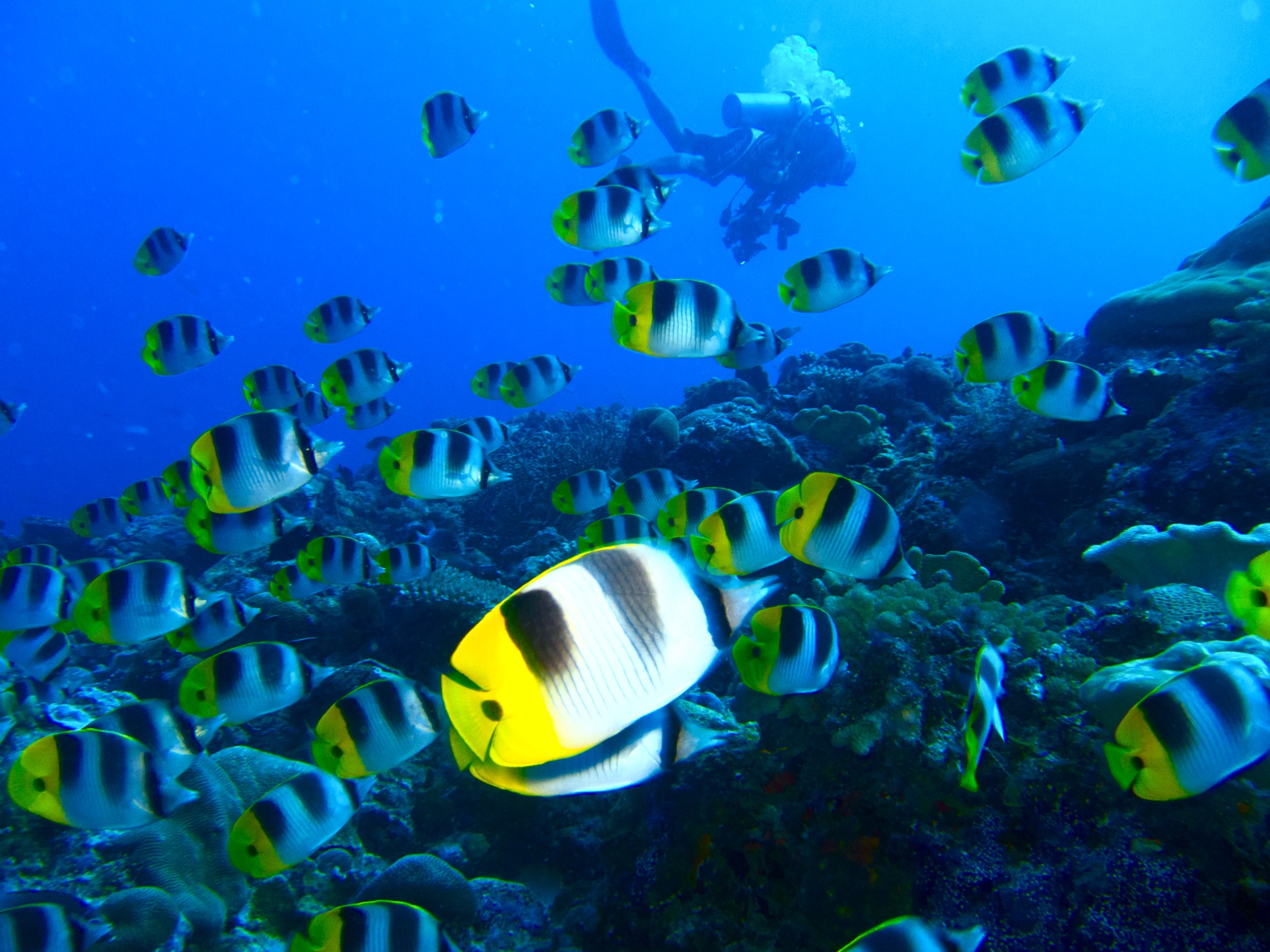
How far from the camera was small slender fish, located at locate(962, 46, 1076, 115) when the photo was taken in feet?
14.3

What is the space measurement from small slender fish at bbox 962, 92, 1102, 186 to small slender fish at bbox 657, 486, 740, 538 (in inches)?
111

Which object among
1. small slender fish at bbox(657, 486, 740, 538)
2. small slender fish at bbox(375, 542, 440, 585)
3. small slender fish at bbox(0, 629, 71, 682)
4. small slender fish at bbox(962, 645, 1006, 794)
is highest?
small slender fish at bbox(0, 629, 71, 682)

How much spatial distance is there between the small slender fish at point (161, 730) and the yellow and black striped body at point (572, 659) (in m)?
3.66

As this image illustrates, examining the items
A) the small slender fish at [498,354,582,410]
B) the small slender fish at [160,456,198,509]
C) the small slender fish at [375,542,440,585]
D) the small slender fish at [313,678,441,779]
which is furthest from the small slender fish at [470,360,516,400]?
the small slender fish at [313,678,441,779]

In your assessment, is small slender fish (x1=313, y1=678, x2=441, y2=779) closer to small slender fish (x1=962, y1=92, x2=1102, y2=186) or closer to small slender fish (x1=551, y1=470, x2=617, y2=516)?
small slender fish (x1=551, y1=470, x2=617, y2=516)

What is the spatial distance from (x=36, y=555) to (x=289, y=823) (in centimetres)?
611

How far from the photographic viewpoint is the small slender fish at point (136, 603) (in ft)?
11.2

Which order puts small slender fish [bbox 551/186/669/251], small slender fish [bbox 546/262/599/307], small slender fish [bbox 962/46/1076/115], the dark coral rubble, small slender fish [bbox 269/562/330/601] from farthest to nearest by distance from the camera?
1. small slender fish [bbox 546/262/599/307]
2. small slender fish [bbox 269/562/330/601]
3. small slender fish [bbox 962/46/1076/115]
4. small slender fish [bbox 551/186/669/251]
5. the dark coral rubble

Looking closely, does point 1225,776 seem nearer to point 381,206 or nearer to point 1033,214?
point 381,206

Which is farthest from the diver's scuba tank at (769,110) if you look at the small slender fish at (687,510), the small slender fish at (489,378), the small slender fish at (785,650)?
the small slender fish at (785,650)

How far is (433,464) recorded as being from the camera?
3354mm

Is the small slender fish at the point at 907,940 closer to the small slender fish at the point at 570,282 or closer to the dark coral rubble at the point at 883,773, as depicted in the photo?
the dark coral rubble at the point at 883,773

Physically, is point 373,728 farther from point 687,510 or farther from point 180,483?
point 180,483

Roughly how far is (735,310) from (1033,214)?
193 m
